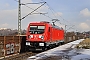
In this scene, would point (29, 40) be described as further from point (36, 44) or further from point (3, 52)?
point (3, 52)

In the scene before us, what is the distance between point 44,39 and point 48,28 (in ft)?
6.27

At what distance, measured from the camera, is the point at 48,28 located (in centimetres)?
2519

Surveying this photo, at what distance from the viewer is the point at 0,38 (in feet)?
59.7

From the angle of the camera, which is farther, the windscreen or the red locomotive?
the windscreen

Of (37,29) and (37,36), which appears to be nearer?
(37,36)

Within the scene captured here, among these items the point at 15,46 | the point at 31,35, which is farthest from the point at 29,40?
the point at 15,46

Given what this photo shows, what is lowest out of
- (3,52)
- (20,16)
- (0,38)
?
(3,52)

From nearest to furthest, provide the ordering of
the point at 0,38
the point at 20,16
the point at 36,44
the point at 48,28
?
1. the point at 0,38
2. the point at 36,44
3. the point at 48,28
4. the point at 20,16

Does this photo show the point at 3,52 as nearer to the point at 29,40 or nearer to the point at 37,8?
the point at 29,40

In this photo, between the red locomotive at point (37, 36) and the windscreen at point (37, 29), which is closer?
the red locomotive at point (37, 36)

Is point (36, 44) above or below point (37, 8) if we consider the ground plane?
below

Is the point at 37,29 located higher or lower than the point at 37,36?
higher

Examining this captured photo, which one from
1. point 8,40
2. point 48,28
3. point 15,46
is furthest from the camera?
point 48,28

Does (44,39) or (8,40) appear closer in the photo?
(8,40)
